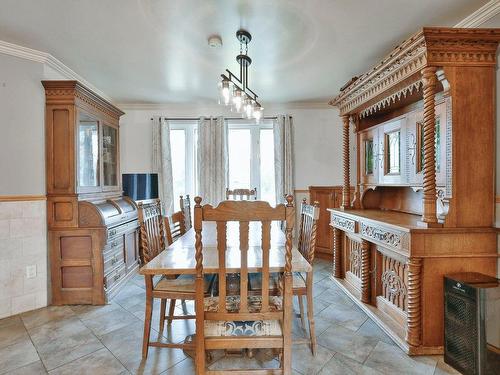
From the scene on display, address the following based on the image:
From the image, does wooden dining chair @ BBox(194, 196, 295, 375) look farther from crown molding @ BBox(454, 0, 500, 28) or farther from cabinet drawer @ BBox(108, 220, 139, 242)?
crown molding @ BBox(454, 0, 500, 28)

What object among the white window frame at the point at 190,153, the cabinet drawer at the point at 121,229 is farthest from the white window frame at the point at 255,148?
the cabinet drawer at the point at 121,229

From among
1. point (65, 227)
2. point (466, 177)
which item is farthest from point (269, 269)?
point (65, 227)

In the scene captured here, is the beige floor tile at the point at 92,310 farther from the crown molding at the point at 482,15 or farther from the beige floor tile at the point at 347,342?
the crown molding at the point at 482,15

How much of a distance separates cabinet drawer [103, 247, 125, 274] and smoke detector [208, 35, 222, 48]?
2.36m

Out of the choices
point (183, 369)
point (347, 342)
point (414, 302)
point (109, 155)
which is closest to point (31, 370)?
point (183, 369)

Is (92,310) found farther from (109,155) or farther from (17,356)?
(109,155)

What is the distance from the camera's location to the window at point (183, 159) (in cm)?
450

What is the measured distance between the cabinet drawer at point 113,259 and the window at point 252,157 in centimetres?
198

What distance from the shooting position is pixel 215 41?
94.9 inches

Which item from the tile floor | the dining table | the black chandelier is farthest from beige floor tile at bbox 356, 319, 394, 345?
the black chandelier

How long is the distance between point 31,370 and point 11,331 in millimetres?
741

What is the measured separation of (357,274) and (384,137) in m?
1.50

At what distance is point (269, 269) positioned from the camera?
4.71 feet

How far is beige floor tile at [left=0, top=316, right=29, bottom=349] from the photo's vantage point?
2.08m
